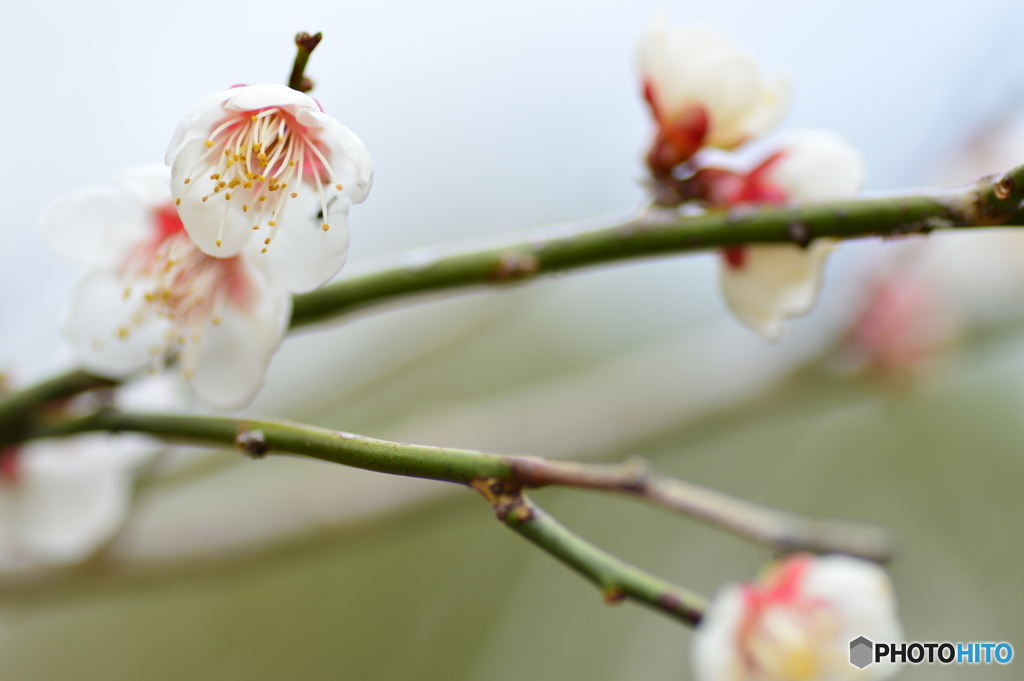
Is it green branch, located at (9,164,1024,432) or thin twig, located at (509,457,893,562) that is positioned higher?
green branch, located at (9,164,1024,432)

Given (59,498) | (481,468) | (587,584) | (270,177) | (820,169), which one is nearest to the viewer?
(481,468)

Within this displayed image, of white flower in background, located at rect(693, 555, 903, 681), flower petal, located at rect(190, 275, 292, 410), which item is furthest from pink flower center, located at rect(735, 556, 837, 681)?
flower petal, located at rect(190, 275, 292, 410)

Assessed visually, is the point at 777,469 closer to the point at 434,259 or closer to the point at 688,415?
the point at 688,415

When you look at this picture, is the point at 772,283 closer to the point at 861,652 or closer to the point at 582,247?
the point at 582,247

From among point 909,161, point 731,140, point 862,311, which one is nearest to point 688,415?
point 862,311

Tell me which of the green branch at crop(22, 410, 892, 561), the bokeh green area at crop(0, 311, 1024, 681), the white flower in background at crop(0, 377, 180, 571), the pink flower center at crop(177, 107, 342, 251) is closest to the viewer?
the green branch at crop(22, 410, 892, 561)

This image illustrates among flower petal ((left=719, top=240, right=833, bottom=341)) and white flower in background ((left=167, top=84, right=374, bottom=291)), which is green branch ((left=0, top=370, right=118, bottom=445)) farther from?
flower petal ((left=719, top=240, right=833, bottom=341))

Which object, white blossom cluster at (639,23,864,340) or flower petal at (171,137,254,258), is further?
white blossom cluster at (639,23,864,340)

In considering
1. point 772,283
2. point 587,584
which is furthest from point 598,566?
point 587,584
